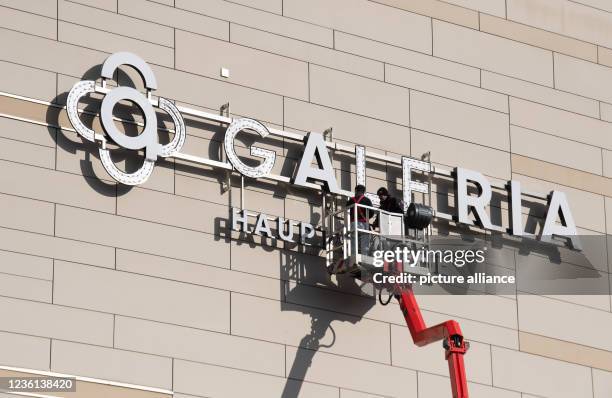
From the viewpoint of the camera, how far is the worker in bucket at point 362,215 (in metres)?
25.9

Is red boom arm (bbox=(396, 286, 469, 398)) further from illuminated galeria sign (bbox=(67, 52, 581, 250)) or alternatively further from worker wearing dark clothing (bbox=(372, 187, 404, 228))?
illuminated galeria sign (bbox=(67, 52, 581, 250))

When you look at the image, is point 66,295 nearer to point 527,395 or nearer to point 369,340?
point 369,340

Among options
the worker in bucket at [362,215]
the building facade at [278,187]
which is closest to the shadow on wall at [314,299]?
the building facade at [278,187]

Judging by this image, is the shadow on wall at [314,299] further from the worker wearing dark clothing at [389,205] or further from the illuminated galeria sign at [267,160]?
the worker wearing dark clothing at [389,205]

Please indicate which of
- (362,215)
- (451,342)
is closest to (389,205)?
(362,215)

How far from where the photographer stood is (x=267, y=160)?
26.6 meters

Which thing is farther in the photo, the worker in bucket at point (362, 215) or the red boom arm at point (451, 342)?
the worker in bucket at point (362, 215)

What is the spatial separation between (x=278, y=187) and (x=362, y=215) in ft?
5.04

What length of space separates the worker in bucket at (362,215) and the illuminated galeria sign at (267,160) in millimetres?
572

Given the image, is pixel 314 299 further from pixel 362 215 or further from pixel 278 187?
pixel 278 187

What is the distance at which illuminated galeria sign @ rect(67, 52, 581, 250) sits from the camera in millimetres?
25141

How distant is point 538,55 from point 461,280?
17.7ft

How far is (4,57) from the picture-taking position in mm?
24891

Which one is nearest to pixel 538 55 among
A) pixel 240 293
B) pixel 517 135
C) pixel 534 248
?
pixel 517 135
